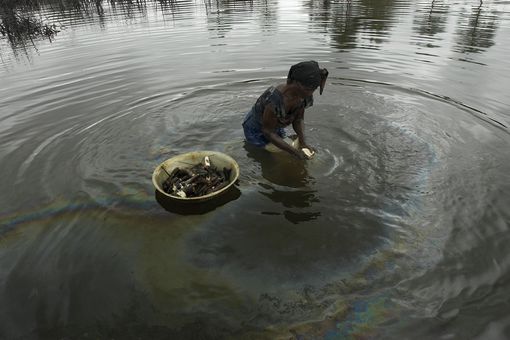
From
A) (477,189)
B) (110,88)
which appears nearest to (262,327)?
(477,189)

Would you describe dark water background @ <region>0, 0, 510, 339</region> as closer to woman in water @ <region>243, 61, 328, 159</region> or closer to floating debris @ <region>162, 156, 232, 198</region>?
floating debris @ <region>162, 156, 232, 198</region>

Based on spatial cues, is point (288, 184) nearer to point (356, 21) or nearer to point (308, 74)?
point (308, 74)

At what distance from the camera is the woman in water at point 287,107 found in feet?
12.6

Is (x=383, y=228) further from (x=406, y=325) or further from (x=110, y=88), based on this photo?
(x=110, y=88)

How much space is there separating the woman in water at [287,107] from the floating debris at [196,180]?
0.91 meters

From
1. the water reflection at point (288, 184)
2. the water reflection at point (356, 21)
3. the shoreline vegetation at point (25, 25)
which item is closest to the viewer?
the water reflection at point (288, 184)

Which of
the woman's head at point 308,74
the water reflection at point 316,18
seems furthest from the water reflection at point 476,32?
the woman's head at point 308,74

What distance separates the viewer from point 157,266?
138 inches

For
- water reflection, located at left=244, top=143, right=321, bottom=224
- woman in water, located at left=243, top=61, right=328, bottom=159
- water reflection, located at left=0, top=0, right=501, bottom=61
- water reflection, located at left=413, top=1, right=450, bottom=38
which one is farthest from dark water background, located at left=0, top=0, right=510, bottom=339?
water reflection, located at left=413, top=1, right=450, bottom=38

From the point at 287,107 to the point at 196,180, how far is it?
65.2 inches

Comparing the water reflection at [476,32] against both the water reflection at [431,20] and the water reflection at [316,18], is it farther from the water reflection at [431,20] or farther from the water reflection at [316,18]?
the water reflection at [431,20]

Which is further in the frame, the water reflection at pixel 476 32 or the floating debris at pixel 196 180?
the water reflection at pixel 476 32

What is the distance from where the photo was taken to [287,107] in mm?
4590

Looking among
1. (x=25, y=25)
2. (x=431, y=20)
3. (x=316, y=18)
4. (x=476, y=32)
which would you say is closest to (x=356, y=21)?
(x=316, y=18)
